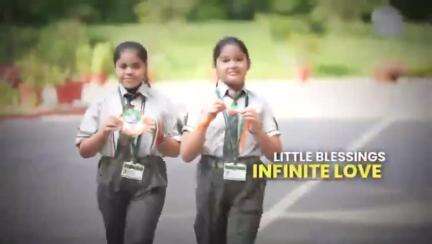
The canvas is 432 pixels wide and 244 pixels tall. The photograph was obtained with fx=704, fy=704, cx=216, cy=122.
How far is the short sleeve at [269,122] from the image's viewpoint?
379 cm

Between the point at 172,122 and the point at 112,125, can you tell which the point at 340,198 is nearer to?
the point at 172,122

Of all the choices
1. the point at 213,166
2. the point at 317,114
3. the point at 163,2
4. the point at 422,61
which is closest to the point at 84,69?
the point at 163,2

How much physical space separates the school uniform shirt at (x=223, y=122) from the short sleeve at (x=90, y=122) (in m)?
0.49

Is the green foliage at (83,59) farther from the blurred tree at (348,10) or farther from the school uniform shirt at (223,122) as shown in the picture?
the blurred tree at (348,10)

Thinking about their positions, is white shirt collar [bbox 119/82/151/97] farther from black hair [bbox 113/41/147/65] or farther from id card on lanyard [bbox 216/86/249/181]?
id card on lanyard [bbox 216/86/249/181]

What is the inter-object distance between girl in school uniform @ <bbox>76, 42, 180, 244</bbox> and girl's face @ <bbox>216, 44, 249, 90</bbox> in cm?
34

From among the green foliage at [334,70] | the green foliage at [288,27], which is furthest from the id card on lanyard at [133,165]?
the green foliage at [334,70]

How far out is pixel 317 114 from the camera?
3826 millimetres

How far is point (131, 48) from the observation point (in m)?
3.83

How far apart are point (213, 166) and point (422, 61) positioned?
1268 millimetres

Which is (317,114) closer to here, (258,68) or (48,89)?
(258,68)

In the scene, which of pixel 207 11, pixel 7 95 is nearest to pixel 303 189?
pixel 207 11

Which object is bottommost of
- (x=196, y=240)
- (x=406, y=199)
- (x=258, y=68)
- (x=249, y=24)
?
(x=196, y=240)

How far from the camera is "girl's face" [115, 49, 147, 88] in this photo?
3.82 m
